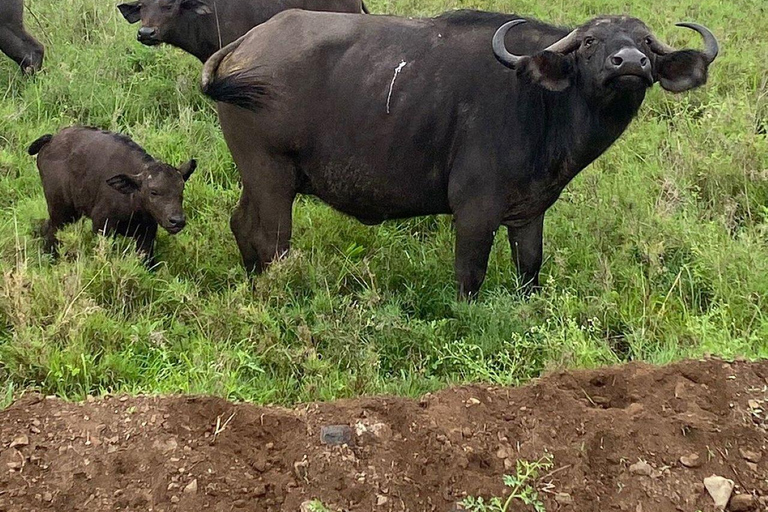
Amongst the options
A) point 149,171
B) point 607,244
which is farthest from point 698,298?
point 149,171

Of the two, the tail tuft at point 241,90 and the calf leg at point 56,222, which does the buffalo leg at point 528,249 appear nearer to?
the tail tuft at point 241,90

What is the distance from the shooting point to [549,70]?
15.9 feet

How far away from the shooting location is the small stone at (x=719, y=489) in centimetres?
287

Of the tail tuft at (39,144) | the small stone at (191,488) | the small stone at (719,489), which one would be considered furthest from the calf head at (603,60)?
the tail tuft at (39,144)

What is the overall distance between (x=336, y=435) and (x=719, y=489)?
1.33 meters

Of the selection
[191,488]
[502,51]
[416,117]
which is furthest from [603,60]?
[191,488]

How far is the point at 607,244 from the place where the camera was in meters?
5.81

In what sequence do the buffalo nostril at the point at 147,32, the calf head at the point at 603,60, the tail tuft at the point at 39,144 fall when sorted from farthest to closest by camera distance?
1. the buffalo nostril at the point at 147,32
2. the tail tuft at the point at 39,144
3. the calf head at the point at 603,60

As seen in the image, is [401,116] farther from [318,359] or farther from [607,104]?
[318,359]

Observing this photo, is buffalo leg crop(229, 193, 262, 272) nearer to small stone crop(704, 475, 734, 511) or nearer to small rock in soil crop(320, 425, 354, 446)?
small rock in soil crop(320, 425, 354, 446)

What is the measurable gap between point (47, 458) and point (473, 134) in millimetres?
3039

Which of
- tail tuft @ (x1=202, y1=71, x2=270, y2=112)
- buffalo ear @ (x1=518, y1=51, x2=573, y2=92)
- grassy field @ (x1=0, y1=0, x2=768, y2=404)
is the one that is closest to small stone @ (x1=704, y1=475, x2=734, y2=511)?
grassy field @ (x1=0, y1=0, x2=768, y2=404)

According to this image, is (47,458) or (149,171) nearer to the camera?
(47,458)

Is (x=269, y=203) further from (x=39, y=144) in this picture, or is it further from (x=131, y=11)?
(x=131, y=11)
